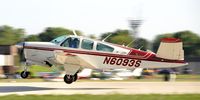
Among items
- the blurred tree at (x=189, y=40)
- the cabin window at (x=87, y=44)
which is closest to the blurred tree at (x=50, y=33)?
the blurred tree at (x=189, y=40)

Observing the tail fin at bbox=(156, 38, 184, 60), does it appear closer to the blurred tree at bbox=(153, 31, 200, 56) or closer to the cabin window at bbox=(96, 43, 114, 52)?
the cabin window at bbox=(96, 43, 114, 52)

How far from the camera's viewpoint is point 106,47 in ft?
76.2

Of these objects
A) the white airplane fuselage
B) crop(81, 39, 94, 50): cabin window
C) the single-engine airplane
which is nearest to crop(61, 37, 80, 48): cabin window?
the single-engine airplane

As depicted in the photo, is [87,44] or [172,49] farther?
[87,44]

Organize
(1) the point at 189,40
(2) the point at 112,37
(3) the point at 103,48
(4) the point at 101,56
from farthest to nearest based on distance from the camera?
(1) the point at 189,40 → (2) the point at 112,37 → (4) the point at 101,56 → (3) the point at 103,48

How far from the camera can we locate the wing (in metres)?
23.1

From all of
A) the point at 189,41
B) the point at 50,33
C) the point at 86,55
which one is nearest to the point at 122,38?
the point at 50,33

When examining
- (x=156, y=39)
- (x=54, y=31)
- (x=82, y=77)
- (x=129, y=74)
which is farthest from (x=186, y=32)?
(x=82, y=77)

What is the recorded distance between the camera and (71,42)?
2342 cm

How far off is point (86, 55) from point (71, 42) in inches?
40.6

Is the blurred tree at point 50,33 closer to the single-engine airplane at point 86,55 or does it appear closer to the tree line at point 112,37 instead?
the tree line at point 112,37

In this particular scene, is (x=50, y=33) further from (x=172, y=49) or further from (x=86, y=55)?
(x=172, y=49)

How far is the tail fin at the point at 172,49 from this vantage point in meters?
21.9

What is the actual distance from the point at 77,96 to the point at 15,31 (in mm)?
119495
